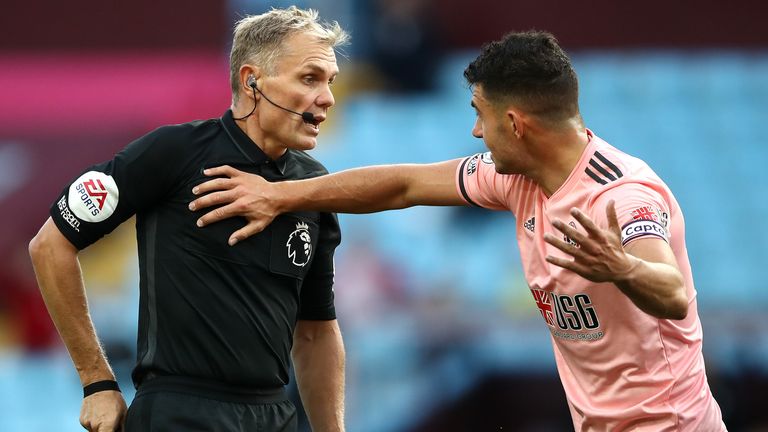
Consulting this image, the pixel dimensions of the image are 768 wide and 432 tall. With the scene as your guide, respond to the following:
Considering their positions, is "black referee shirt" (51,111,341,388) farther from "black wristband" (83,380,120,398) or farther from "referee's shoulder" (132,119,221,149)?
"black wristband" (83,380,120,398)

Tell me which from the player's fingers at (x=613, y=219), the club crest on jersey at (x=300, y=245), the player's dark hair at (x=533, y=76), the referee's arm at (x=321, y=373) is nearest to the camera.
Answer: the player's fingers at (x=613, y=219)

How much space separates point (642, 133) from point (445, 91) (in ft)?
7.57

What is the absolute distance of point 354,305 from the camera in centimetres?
1015

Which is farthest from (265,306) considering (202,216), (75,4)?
(75,4)

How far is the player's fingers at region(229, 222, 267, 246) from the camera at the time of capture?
13.8 ft

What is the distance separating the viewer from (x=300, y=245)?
173 inches

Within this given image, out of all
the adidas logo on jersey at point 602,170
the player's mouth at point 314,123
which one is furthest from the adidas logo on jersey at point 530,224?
the player's mouth at point 314,123

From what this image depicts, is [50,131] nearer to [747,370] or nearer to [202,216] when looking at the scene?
[747,370]

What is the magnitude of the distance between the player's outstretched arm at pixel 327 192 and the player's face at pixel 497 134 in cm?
35

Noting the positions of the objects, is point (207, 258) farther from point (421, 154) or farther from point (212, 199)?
point (421, 154)

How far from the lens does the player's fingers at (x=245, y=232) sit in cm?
420

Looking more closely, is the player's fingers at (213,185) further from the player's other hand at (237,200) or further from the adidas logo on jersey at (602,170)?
the adidas logo on jersey at (602,170)

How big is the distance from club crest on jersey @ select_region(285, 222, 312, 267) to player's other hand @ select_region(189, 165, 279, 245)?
0.49 feet

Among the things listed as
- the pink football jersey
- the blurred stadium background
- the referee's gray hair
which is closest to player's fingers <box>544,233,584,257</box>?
the pink football jersey
